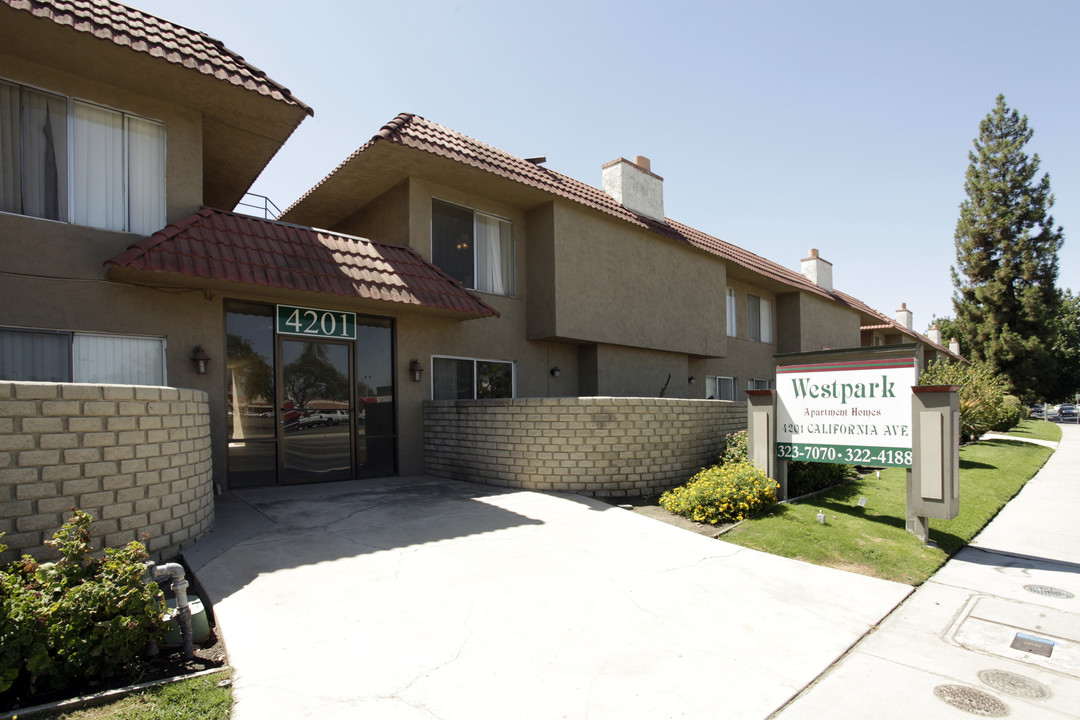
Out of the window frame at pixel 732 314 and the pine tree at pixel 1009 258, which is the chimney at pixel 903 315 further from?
the window frame at pixel 732 314

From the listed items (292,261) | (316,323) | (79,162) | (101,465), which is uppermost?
(79,162)

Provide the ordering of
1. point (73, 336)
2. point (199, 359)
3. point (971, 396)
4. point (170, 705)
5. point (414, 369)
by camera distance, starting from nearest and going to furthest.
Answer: point (170, 705), point (73, 336), point (199, 359), point (414, 369), point (971, 396)

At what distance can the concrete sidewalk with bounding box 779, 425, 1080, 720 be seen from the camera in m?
3.68

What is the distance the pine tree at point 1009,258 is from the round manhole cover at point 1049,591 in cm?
3612

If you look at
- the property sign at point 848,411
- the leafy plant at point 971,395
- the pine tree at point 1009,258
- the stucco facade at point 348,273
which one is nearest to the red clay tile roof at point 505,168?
the stucco facade at point 348,273

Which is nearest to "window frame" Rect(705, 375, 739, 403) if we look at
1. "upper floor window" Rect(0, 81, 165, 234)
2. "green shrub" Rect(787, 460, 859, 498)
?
"green shrub" Rect(787, 460, 859, 498)

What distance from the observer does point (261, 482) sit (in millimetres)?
9430

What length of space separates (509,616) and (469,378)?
305 inches

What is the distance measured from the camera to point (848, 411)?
317 inches

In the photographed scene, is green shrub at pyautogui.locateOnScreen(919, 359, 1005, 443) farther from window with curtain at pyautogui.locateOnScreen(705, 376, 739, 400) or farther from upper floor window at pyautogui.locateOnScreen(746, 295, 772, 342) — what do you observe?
window with curtain at pyautogui.locateOnScreen(705, 376, 739, 400)

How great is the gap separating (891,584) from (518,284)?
911 centimetres

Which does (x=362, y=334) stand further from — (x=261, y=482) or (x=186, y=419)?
(x=186, y=419)

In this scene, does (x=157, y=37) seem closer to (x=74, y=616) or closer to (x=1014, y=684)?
(x=74, y=616)

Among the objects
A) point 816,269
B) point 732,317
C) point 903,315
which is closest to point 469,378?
point 732,317
